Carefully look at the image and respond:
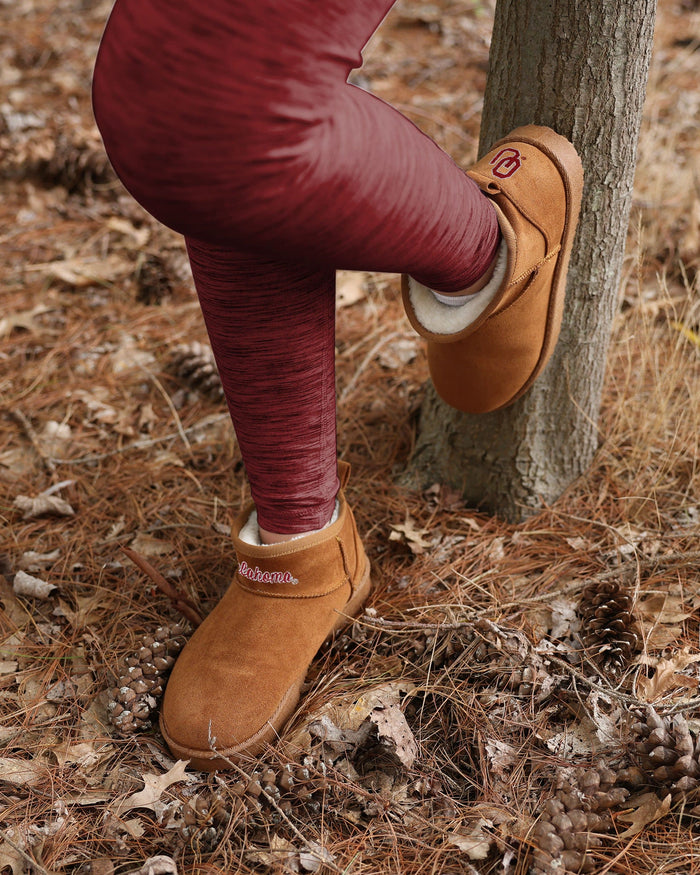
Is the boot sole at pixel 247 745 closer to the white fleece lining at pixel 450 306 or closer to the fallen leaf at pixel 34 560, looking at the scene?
the fallen leaf at pixel 34 560

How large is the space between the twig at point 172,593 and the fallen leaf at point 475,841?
601 mm

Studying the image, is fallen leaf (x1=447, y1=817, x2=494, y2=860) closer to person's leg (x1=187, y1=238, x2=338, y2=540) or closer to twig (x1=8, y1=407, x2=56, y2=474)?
person's leg (x1=187, y1=238, x2=338, y2=540)

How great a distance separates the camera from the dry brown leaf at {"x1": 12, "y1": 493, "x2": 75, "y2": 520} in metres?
1.64

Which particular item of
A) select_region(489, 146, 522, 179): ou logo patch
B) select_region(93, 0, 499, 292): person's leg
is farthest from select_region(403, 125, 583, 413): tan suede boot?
select_region(93, 0, 499, 292): person's leg

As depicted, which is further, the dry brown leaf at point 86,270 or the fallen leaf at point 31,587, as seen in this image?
the dry brown leaf at point 86,270

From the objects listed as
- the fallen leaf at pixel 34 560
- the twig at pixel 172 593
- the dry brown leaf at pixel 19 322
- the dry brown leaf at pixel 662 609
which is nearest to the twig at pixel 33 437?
the fallen leaf at pixel 34 560

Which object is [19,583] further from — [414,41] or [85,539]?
[414,41]

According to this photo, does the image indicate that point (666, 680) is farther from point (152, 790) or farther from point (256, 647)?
point (152, 790)

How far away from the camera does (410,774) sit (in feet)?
3.66

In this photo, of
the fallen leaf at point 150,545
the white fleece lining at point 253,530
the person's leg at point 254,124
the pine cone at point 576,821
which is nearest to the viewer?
the person's leg at point 254,124

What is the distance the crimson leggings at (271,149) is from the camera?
0.72 meters

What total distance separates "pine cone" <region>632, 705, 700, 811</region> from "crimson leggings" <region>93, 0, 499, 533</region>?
709 mm

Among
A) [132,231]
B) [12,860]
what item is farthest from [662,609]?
[132,231]

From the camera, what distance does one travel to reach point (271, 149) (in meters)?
0.75
